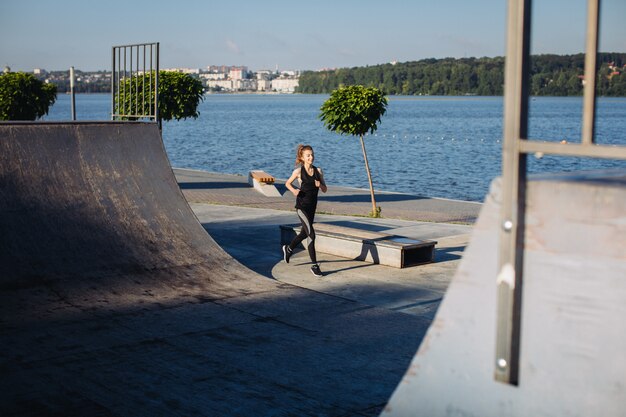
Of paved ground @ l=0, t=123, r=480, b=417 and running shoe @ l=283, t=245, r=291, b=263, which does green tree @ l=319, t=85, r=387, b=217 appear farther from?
running shoe @ l=283, t=245, r=291, b=263

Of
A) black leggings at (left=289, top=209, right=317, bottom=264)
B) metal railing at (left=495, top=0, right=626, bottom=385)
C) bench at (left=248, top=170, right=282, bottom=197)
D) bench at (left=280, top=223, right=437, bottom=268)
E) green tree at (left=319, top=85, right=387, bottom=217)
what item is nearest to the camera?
metal railing at (left=495, top=0, right=626, bottom=385)

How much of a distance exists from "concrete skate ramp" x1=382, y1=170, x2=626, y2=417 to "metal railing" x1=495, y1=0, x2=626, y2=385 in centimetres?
3

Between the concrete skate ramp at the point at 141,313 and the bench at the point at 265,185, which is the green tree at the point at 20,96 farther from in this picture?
the concrete skate ramp at the point at 141,313

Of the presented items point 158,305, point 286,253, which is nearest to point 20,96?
point 286,253

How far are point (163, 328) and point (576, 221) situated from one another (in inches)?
240

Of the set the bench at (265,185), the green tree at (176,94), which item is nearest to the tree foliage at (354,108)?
the bench at (265,185)

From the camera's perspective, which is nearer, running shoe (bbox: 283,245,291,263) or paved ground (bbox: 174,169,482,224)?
running shoe (bbox: 283,245,291,263)

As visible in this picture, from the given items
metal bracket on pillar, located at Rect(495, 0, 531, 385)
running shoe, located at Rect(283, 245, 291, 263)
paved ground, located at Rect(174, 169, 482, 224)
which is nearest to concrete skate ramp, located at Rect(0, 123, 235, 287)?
running shoe, located at Rect(283, 245, 291, 263)

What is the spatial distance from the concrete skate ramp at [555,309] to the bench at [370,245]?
836cm

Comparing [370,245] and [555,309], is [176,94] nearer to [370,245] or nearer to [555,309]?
[370,245]

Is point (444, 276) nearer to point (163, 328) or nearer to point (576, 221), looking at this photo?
point (163, 328)

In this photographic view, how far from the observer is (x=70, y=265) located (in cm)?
920

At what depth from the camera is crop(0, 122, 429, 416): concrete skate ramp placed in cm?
604

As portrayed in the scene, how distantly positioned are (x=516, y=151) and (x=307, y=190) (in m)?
8.17
